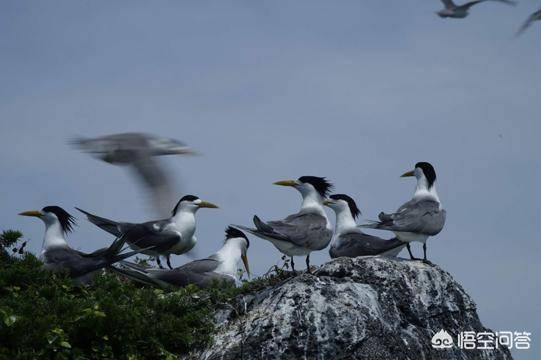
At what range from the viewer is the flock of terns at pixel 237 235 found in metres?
13.3

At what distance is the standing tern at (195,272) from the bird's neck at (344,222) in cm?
131

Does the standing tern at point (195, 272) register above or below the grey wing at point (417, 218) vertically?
below

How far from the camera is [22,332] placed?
35.3 feet

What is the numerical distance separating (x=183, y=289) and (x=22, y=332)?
6.35 feet

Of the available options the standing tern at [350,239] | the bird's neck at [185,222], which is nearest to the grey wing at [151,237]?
the bird's neck at [185,222]

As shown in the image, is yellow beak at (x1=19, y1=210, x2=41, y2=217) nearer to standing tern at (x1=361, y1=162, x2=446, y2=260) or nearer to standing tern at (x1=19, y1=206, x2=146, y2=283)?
standing tern at (x1=19, y1=206, x2=146, y2=283)

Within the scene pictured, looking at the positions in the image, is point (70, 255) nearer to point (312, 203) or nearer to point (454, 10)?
point (312, 203)

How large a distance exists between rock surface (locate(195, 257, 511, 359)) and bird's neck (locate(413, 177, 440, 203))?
192 centimetres

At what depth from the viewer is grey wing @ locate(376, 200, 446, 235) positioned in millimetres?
13787

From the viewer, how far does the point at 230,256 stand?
46.8 feet

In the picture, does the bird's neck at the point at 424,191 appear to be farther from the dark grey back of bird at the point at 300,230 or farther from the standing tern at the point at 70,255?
the standing tern at the point at 70,255

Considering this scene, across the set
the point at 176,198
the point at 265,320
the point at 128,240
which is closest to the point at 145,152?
the point at 176,198

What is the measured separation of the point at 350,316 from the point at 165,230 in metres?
4.29

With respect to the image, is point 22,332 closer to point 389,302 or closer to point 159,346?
point 159,346
